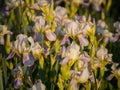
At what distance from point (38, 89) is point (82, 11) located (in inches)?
139

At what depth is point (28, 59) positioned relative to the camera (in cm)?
256

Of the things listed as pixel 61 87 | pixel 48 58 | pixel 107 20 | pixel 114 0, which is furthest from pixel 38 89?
pixel 114 0

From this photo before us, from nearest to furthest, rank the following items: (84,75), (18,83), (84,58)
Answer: (84,75), (84,58), (18,83)

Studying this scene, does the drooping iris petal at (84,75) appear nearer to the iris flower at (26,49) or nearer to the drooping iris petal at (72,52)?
the drooping iris petal at (72,52)

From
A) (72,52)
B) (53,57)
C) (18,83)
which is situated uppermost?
(72,52)

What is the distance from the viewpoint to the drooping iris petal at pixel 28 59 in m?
2.54

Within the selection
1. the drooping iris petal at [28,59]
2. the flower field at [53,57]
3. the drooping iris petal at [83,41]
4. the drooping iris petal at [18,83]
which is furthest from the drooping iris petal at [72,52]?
the drooping iris petal at [18,83]

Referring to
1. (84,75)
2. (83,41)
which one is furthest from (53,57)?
(84,75)

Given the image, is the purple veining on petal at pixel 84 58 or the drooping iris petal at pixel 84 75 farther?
the purple veining on petal at pixel 84 58

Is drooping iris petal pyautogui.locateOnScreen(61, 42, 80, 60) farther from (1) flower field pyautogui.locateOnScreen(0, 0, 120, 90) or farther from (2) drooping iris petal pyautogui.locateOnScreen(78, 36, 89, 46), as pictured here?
(2) drooping iris petal pyautogui.locateOnScreen(78, 36, 89, 46)

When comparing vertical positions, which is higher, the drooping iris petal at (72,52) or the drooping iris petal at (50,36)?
the drooping iris petal at (50,36)

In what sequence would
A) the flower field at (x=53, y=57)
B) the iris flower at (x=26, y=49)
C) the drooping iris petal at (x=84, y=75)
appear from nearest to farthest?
the drooping iris petal at (x=84, y=75) → the flower field at (x=53, y=57) → the iris flower at (x=26, y=49)

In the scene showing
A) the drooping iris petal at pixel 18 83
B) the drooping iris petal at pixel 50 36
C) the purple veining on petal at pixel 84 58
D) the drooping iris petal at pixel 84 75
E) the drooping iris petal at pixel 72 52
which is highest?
the drooping iris petal at pixel 50 36

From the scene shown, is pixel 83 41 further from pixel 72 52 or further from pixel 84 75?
pixel 84 75
